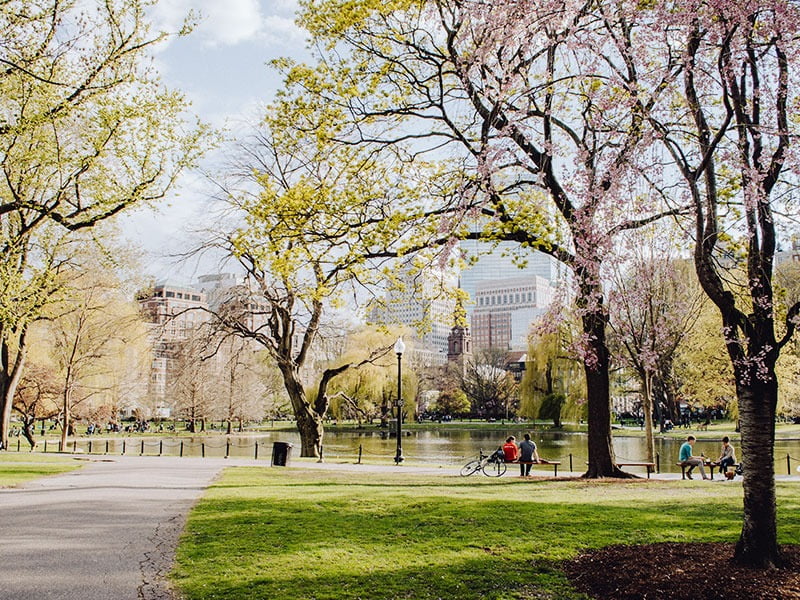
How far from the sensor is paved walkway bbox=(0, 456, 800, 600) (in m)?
6.19

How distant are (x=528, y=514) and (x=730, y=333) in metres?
4.29

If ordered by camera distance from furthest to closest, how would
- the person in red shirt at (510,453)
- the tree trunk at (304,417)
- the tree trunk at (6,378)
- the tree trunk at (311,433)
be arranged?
the tree trunk at (6,378), the tree trunk at (311,433), the tree trunk at (304,417), the person in red shirt at (510,453)

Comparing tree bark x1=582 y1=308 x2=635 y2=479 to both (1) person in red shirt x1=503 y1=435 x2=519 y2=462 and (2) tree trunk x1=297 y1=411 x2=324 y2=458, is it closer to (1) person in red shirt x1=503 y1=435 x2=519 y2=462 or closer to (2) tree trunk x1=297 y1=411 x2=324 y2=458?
(1) person in red shirt x1=503 y1=435 x2=519 y2=462

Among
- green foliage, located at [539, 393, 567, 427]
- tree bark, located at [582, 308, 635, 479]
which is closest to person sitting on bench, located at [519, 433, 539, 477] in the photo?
tree bark, located at [582, 308, 635, 479]

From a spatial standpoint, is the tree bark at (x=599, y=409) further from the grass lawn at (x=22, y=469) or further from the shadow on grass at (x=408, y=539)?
the grass lawn at (x=22, y=469)

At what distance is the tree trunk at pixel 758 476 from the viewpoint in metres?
6.29

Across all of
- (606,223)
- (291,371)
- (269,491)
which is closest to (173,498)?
(269,491)

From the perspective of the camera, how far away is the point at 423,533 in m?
8.36

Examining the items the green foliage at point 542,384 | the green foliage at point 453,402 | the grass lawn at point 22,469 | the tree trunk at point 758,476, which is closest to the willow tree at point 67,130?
the grass lawn at point 22,469

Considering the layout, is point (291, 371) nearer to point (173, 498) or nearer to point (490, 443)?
point (173, 498)

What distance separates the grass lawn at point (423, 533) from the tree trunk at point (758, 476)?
1.64 metres

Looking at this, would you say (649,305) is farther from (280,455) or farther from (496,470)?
(280,455)

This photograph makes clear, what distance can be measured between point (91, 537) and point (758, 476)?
25.2 ft

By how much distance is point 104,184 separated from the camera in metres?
17.8
